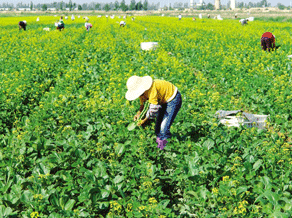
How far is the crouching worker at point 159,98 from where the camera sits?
421 cm

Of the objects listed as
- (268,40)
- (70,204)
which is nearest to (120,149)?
(70,204)

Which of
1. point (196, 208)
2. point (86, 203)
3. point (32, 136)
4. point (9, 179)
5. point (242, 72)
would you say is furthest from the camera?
point (242, 72)

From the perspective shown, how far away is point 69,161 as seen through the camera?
437 cm

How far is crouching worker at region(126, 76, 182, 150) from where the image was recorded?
421 centimetres

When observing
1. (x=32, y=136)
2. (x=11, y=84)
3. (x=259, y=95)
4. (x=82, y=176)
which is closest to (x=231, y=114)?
(x=259, y=95)

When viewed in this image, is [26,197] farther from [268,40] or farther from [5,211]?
[268,40]

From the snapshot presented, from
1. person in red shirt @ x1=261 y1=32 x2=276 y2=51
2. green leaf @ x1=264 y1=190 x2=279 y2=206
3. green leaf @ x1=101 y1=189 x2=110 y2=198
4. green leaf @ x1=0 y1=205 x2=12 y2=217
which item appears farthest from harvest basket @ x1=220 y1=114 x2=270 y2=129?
person in red shirt @ x1=261 y1=32 x2=276 y2=51

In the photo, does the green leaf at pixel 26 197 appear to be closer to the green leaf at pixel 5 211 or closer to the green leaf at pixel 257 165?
the green leaf at pixel 5 211

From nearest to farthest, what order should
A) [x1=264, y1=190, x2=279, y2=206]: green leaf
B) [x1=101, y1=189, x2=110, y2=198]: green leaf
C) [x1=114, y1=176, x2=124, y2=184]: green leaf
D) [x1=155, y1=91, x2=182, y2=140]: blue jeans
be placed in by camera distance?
[x1=264, y1=190, x2=279, y2=206]: green leaf, [x1=101, y1=189, x2=110, y2=198]: green leaf, [x1=114, y1=176, x2=124, y2=184]: green leaf, [x1=155, y1=91, x2=182, y2=140]: blue jeans

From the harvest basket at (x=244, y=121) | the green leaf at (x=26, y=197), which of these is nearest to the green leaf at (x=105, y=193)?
the green leaf at (x=26, y=197)

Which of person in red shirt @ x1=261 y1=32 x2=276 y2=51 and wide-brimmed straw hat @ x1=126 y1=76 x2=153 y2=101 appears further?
person in red shirt @ x1=261 y1=32 x2=276 y2=51

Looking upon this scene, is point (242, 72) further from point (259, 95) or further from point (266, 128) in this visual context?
point (266, 128)

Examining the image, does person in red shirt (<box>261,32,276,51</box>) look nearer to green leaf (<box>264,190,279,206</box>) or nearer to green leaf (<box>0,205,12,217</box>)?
green leaf (<box>264,190,279,206</box>)

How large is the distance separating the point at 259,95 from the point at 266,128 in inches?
70.2
